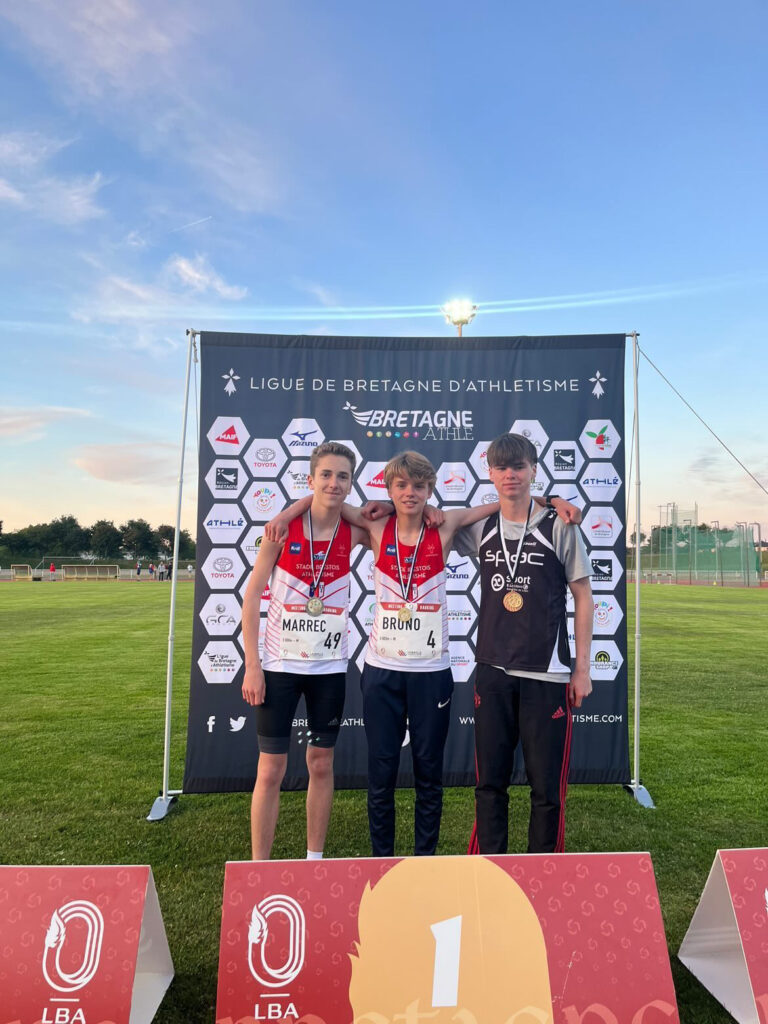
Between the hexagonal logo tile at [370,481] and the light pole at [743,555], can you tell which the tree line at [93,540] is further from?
the hexagonal logo tile at [370,481]

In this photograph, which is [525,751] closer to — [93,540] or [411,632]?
[411,632]

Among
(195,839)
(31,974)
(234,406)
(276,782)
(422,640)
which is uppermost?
(234,406)

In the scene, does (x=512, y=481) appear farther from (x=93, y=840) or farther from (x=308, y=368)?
(x=93, y=840)

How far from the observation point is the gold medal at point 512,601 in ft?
8.86

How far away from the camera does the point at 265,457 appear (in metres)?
3.95

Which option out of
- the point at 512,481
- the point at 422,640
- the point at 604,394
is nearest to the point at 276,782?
the point at 422,640

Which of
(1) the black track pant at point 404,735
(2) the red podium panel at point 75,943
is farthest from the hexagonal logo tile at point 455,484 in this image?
(2) the red podium panel at point 75,943

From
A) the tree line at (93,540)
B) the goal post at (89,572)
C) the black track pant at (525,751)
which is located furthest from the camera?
the tree line at (93,540)

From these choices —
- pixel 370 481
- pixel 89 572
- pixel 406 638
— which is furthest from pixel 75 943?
pixel 89 572

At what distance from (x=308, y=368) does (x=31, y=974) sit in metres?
3.16

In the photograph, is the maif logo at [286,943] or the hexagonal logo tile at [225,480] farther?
the hexagonal logo tile at [225,480]

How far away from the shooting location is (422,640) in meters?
2.80

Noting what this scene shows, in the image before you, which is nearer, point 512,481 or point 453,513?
point 512,481

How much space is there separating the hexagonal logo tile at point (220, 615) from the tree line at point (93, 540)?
225 feet
